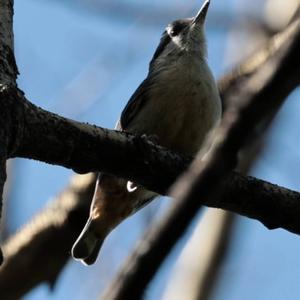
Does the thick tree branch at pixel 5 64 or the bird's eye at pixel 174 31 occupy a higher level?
the bird's eye at pixel 174 31

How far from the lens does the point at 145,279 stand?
1036 mm

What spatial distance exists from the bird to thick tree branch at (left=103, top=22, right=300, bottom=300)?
272 centimetres

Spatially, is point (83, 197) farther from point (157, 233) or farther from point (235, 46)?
point (157, 233)

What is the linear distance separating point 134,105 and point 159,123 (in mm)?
316

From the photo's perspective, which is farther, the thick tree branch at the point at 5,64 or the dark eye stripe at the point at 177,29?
the dark eye stripe at the point at 177,29

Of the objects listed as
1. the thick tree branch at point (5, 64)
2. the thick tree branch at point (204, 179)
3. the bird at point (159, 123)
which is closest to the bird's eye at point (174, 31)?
the bird at point (159, 123)

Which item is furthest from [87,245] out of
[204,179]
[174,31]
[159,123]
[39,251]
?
[204,179]

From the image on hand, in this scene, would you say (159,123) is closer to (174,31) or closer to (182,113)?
(182,113)

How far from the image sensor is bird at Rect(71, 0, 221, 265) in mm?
4039

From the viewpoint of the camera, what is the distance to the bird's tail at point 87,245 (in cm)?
416

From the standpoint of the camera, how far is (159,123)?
13.3 feet

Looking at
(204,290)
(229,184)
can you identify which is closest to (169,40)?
(204,290)

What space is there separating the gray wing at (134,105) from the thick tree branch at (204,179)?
3.16m

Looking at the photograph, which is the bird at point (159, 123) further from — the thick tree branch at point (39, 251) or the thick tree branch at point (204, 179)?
the thick tree branch at point (204, 179)
